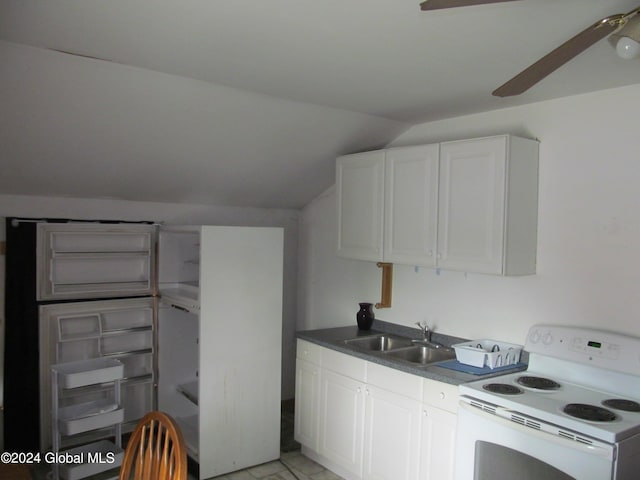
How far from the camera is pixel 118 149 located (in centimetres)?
306

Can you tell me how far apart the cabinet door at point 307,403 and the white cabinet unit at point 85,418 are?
117 centimetres

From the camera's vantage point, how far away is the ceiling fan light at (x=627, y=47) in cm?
141

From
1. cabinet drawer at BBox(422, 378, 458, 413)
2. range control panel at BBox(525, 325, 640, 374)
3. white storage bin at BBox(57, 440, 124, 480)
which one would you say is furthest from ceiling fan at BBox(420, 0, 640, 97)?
white storage bin at BBox(57, 440, 124, 480)

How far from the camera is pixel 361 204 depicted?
138 inches

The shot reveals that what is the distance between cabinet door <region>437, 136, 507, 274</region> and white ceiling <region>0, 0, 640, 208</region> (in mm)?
316

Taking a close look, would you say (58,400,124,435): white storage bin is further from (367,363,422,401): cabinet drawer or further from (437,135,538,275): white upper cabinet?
(437,135,538,275): white upper cabinet

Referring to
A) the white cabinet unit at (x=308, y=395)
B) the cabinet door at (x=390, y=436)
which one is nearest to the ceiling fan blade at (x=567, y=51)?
the cabinet door at (x=390, y=436)

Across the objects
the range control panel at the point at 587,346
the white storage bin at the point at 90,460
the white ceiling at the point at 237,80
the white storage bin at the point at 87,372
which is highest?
the white ceiling at the point at 237,80

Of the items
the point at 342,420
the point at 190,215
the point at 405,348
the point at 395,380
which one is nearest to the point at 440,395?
the point at 395,380

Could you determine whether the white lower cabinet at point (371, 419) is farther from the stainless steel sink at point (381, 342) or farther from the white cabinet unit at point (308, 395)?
the stainless steel sink at point (381, 342)

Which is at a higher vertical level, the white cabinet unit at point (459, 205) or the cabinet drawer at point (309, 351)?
the white cabinet unit at point (459, 205)

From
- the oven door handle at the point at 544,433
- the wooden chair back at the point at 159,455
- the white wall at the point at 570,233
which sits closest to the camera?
the wooden chair back at the point at 159,455

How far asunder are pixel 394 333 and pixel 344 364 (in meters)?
0.59

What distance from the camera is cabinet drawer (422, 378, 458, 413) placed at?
254 centimetres
